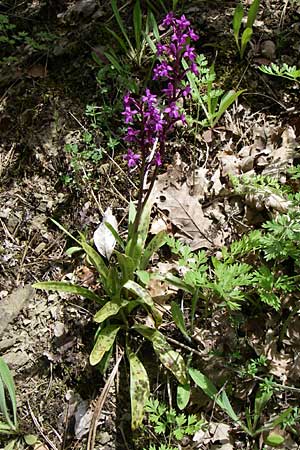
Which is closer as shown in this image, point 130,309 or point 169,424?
point 169,424

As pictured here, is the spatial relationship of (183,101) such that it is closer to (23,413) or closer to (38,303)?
(38,303)

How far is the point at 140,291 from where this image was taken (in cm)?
232

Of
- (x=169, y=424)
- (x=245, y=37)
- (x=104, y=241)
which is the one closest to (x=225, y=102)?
(x=245, y=37)

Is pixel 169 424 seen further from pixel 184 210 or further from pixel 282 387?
pixel 184 210

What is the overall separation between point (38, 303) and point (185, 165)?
1106 mm

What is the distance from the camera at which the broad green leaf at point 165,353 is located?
233 centimetres

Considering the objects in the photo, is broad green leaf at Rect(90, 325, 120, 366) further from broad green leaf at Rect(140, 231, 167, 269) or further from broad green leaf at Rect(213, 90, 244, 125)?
broad green leaf at Rect(213, 90, 244, 125)

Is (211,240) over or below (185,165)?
below

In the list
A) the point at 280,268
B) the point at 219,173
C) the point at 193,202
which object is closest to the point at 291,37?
the point at 219,173

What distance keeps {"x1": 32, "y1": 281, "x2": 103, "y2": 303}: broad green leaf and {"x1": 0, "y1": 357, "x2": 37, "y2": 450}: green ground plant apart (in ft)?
1.32

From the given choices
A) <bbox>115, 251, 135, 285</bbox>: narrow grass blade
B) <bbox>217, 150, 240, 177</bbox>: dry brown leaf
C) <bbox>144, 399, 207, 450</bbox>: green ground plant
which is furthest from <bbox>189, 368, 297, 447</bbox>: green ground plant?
<bbox>217, 150, 240, 177</bbox>: dry brown leaf

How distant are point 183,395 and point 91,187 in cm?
126

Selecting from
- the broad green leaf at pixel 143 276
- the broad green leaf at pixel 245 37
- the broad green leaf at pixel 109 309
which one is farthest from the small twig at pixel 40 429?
the broad green leaf at pixel 245 37

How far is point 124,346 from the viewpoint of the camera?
251 cm
